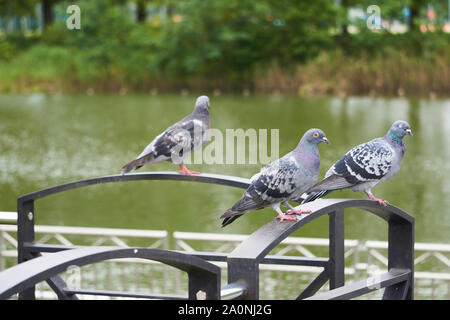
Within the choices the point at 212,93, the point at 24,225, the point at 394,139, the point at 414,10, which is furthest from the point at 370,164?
the point at 414,10

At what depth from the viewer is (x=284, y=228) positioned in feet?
8.35

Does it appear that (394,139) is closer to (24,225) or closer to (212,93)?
(24,225)

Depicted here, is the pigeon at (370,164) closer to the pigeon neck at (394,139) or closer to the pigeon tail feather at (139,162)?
the pigeon neck at (394,139)

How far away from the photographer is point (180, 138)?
446 centimetres

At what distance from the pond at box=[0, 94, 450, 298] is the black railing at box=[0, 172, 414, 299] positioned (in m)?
7.44

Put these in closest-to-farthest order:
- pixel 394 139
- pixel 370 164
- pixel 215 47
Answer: pixel 370 164
pixel 394 139
pixel 215 47

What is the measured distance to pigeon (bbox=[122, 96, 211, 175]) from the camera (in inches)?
174

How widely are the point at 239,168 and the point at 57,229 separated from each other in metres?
9.85

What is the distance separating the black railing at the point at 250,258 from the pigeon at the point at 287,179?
0.18 m

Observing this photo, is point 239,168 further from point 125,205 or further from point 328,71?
point 328,71

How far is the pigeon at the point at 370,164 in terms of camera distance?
337cm

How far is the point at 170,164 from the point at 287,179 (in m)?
14.6

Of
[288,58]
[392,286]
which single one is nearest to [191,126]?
[392,286]
